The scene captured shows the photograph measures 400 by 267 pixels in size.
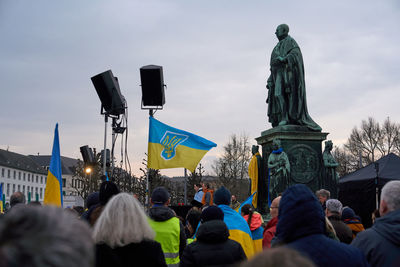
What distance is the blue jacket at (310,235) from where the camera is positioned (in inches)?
103

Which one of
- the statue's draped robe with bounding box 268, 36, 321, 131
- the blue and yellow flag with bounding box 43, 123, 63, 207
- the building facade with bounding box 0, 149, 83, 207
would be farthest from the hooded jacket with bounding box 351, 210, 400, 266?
the building facade with bounding box 0, 149, 83, 207

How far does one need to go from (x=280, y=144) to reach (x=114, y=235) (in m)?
7.67

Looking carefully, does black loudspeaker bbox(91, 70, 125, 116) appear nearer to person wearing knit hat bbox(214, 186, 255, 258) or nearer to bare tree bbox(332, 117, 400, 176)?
person wearing knit hat bbox(214, 186, 255, 258)

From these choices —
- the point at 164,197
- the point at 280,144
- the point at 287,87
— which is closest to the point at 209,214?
the point at 164,197

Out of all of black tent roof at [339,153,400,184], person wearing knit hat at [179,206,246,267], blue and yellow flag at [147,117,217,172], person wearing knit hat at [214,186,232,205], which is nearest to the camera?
person wearing knit hat at [179,206,246,267]

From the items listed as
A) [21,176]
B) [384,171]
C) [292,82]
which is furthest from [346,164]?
[21,176]

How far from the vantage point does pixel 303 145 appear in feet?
35.2

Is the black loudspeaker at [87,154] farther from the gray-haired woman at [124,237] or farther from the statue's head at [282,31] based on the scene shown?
the gray-haired woman at [124,237]

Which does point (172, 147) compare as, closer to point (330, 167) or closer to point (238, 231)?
point (330, 167)

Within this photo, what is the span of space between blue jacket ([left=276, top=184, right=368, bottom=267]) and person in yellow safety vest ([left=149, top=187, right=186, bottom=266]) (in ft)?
8.11

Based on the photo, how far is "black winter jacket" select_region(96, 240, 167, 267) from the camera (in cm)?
317

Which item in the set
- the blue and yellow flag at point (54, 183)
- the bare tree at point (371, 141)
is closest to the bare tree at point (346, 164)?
the bare tree at point (371, 141)

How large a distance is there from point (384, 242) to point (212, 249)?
1.50 m

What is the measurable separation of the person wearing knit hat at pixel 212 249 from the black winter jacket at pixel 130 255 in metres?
0.71
